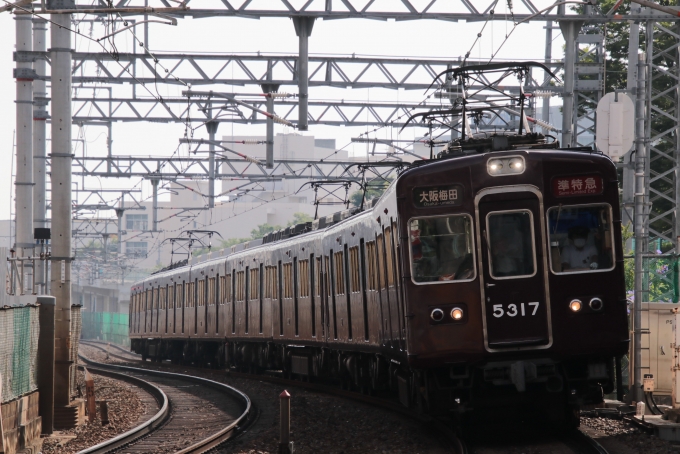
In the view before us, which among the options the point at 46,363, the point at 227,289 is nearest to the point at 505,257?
the point at 46,363

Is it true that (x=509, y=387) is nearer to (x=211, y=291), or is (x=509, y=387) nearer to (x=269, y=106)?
(x=269, y=106)

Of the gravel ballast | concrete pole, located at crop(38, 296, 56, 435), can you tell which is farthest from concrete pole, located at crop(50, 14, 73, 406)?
concrete pole, located at crop(38, 296, 56, 435)

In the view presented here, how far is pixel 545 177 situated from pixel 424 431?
344cm

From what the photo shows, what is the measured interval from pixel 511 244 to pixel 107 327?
65.1 m

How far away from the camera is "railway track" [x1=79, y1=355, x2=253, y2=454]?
13.1m

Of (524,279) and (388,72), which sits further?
(388,72)

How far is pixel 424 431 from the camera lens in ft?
41.3

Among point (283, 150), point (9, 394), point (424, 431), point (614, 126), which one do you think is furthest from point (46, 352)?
point (283, 150)

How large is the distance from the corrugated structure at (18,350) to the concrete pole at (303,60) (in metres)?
7.45

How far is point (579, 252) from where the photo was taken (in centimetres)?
1081

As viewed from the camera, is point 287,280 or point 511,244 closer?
point 511,244

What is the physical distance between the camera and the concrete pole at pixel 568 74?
18922mm

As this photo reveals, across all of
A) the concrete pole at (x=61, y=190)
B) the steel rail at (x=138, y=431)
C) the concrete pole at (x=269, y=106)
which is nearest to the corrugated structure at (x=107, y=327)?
the concrete pole at (x=269, y=106)

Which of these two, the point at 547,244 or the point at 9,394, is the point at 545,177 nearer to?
the point at 547,244
